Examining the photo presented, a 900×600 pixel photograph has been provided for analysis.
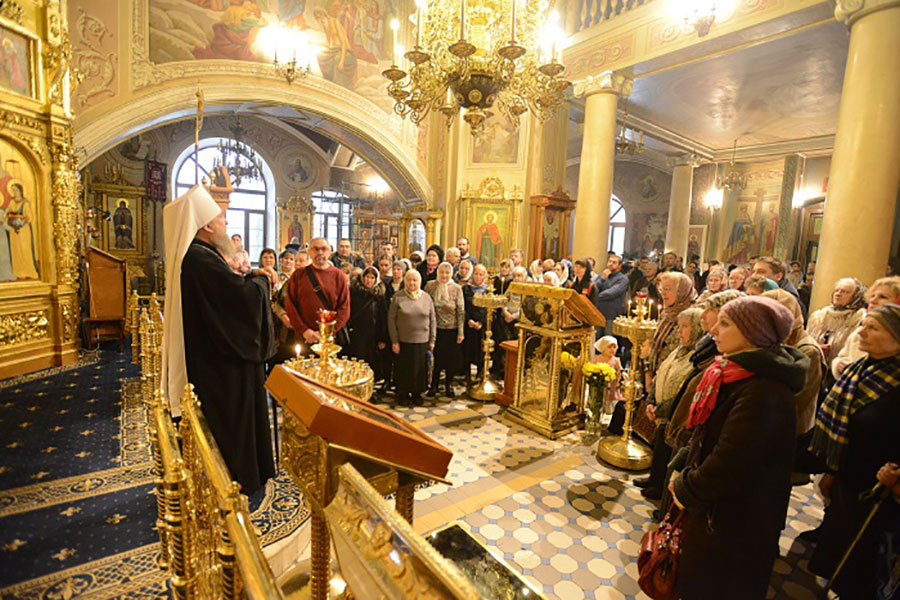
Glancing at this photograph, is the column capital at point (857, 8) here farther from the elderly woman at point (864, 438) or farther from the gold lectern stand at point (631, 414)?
the elderly woman at point (864, 438)

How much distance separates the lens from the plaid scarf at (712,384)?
75.0 inches

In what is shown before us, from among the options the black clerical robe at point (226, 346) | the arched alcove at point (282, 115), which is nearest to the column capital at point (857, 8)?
the black clerical robe at point (226, 346)

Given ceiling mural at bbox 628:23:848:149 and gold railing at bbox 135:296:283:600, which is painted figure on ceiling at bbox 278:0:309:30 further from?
gold railing at bbox 135:296:283:600

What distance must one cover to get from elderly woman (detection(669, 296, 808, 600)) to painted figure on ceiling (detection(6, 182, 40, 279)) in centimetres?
727

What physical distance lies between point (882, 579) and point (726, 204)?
16.7 meters

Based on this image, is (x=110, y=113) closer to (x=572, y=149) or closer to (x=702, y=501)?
(x=702, y=501)

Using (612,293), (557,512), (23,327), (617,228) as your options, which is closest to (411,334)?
(557,512)

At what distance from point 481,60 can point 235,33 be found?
22.3 feet

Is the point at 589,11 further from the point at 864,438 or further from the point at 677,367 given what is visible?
the point at 864,438

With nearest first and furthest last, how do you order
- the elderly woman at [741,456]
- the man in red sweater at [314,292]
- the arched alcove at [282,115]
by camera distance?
1. the elderly woman at [741,456]
2. the man in red sweater at [314,292]
3. the arched alcove at [282,115]

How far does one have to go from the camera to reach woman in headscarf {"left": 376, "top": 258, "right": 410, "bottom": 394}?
18.7 ft

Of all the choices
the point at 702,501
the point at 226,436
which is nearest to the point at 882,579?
the point at 702,501

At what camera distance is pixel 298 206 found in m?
16.4

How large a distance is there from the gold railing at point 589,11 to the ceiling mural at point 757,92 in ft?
5.40
